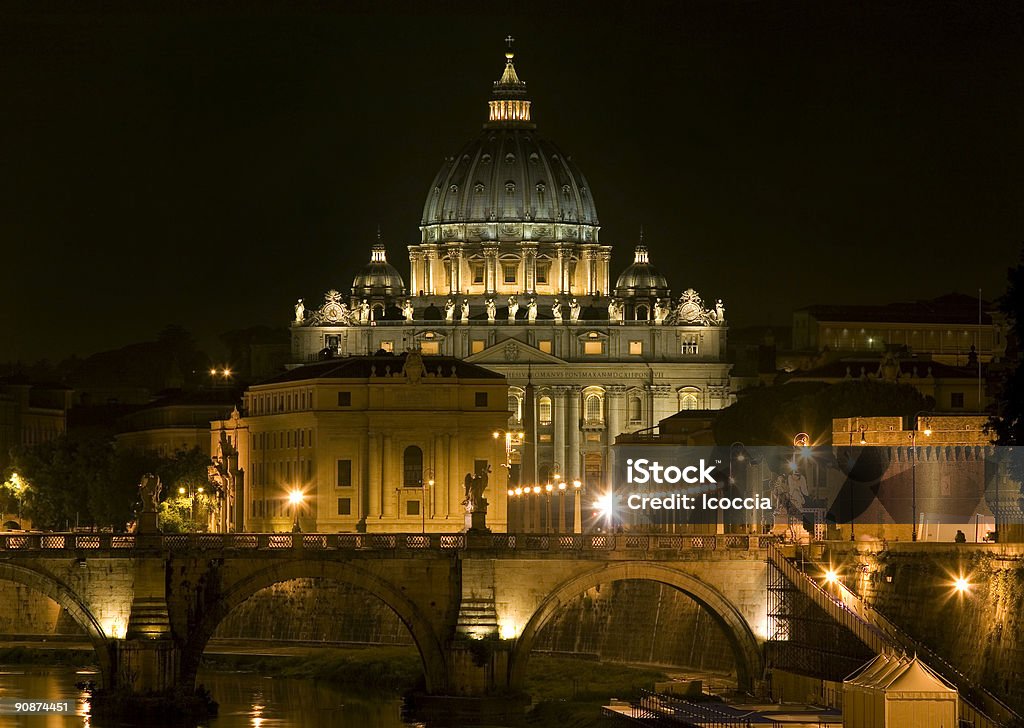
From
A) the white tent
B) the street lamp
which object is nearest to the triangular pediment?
the street lamp

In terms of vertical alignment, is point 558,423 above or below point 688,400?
below

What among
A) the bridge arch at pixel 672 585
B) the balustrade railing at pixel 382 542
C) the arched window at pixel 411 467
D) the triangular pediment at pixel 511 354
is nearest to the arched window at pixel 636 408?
the triangular pediment at pixel 511 354

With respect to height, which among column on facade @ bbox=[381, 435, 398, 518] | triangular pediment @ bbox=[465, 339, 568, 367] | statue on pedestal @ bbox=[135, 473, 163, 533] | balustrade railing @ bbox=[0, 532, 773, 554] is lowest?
balustrade railing @ bbox=[0, 532, 773, 554]

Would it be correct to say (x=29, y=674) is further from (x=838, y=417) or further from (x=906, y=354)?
(x=906, y=354)

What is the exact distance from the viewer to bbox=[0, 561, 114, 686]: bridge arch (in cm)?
7812

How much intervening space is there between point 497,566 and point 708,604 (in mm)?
5066

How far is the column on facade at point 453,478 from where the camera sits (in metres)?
131

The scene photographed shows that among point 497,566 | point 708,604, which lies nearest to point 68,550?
point 497,566

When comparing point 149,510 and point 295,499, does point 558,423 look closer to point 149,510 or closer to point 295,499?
point 295,499

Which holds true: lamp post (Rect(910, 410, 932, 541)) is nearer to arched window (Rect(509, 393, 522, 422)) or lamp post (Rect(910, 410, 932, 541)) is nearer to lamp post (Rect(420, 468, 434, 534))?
lamp post (Rect(420, 468, 434, 534))

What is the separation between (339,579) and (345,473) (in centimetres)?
5569

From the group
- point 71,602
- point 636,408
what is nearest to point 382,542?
point 71,602

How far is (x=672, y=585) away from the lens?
3061 inches

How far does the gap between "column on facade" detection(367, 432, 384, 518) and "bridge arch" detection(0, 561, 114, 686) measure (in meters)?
54.9
